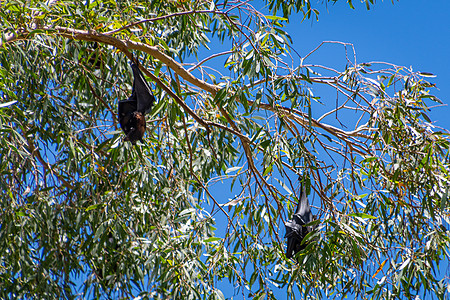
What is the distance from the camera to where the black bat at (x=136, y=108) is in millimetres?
3236

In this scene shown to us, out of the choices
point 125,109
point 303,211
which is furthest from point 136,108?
point 303,211

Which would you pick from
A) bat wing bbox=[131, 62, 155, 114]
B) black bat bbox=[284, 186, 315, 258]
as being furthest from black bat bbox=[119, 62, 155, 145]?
black bat bbox=[284, 186, 315, 258]

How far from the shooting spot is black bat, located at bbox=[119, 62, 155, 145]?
324cm

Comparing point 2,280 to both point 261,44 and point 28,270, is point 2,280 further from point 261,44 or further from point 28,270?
point 261,44

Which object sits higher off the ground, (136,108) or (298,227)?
(136,108)

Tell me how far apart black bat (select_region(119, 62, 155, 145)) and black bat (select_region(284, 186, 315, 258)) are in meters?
1.08

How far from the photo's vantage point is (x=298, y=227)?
12.1 feet

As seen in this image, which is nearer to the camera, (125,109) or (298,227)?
(125,109)

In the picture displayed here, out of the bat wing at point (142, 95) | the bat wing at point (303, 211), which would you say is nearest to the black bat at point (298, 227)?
the bat wing at point (303, 211)

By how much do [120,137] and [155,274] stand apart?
822 mm

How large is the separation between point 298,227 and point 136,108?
121 centimetres

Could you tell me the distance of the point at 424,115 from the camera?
3086 millimetres

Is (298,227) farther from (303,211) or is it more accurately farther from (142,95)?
(142,95)

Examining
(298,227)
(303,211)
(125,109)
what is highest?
(125,109)
